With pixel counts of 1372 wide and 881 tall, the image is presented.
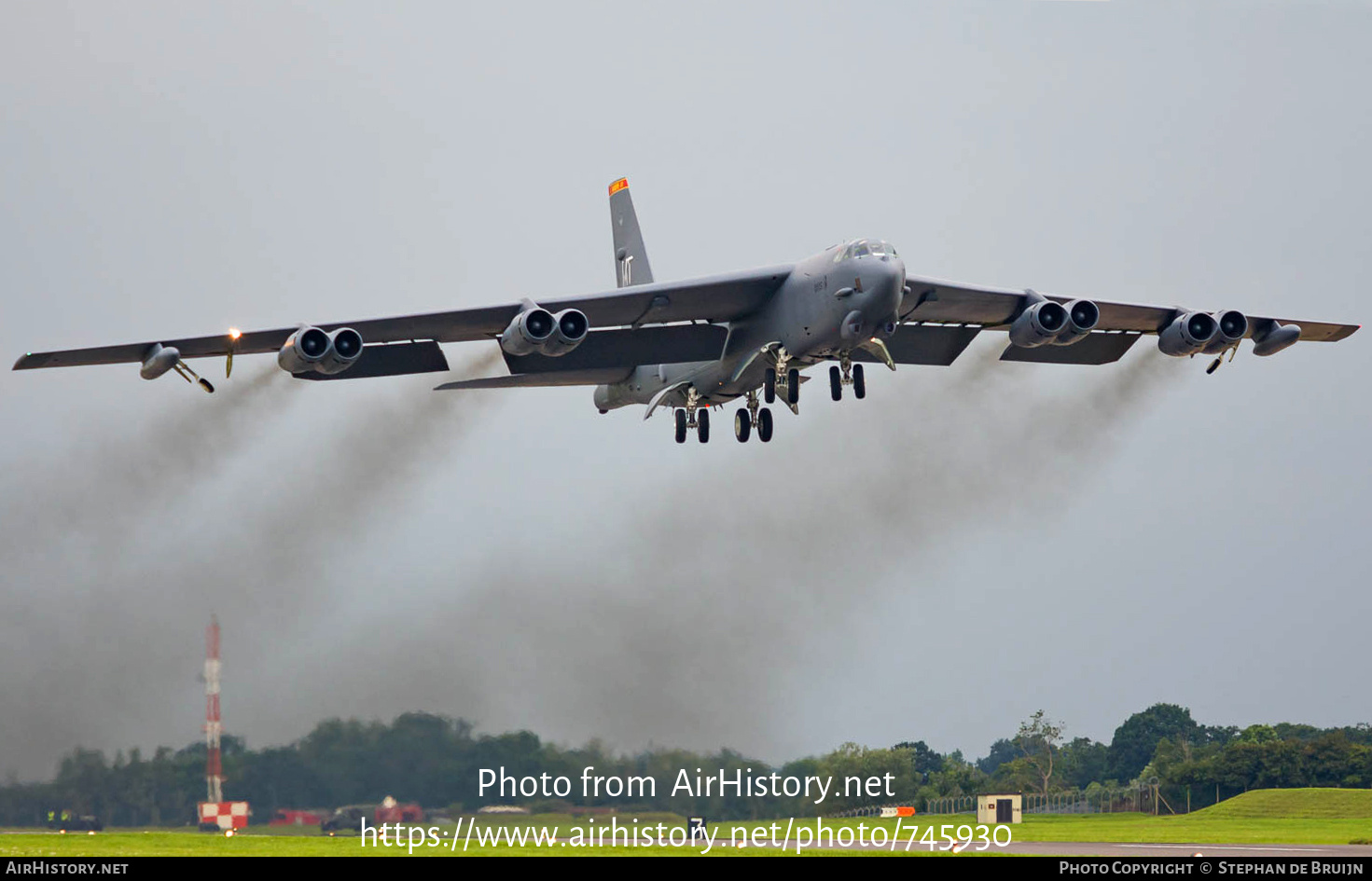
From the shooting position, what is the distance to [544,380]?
3092 cm

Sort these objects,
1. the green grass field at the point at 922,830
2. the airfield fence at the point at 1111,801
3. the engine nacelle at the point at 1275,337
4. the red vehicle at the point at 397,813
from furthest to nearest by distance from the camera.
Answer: the airfield fence at the point at 1111,801 < the engine nacelle at the point at 1275,337 < the red vehicle at the point at 397,813 < the green grass field at the point at 922,830

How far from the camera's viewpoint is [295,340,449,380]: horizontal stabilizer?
94.4 feet

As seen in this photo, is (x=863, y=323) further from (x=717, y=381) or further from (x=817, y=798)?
(x=817, y=798)

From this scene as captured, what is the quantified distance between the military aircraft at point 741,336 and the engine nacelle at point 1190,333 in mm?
24

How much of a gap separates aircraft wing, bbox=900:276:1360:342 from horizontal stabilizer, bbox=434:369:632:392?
19.3 ft

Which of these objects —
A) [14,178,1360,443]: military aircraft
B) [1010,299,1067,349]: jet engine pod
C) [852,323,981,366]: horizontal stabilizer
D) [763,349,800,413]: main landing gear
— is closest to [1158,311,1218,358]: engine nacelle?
[14,178,1360,443]: military aircraft

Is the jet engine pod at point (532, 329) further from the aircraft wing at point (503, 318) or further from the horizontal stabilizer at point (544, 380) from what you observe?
the horizontal stabilizer at point (544, 380)

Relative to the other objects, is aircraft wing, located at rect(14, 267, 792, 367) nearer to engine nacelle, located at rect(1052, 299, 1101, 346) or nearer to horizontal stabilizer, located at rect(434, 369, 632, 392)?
horizontal stabilizer, located at rect(434, 369, 632, 392)

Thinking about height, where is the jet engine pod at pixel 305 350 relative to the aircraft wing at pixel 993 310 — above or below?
below

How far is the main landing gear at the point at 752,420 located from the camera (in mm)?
30547

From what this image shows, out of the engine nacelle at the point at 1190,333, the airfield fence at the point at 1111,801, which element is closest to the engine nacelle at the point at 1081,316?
the engine nacelle at the point at 1190,333

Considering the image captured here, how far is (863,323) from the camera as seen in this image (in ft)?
84.0

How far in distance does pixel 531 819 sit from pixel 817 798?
758 cm
